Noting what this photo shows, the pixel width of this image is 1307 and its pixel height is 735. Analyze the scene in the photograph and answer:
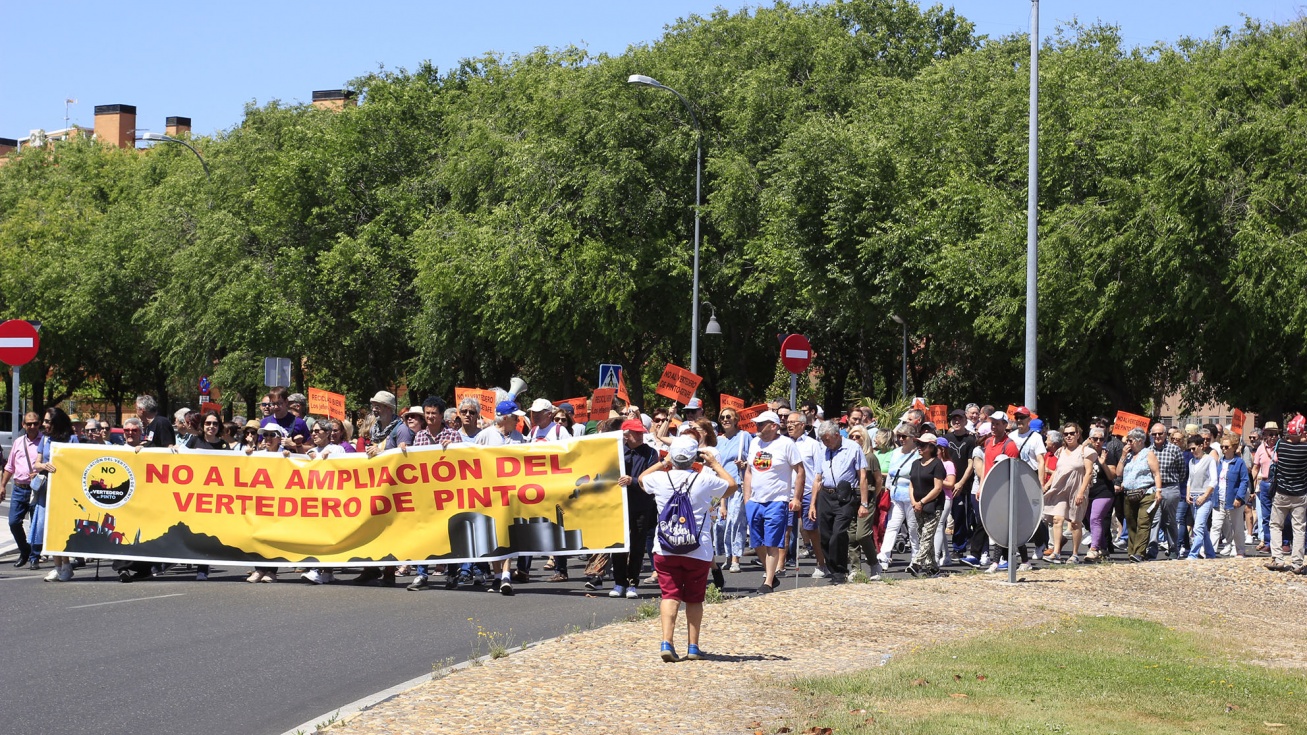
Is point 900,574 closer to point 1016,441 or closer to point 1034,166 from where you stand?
point 1016,441

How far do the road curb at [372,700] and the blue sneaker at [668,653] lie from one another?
3.56 ft

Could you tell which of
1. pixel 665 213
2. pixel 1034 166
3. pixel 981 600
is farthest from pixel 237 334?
pixel 981 600

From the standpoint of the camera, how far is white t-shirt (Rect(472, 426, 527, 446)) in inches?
620

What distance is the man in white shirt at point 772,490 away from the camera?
50.5 feet

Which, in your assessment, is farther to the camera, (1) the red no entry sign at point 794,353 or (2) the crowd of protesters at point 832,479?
(1) the red no entry sign at point 794,353

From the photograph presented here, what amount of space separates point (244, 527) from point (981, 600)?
766 centimetres

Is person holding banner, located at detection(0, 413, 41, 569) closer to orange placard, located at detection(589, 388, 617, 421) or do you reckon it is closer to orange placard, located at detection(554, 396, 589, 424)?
orange placard, located at detection(589, 388, 617, 421)

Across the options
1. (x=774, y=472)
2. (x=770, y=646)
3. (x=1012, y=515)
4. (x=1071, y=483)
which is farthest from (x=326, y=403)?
(x=770, y=646)

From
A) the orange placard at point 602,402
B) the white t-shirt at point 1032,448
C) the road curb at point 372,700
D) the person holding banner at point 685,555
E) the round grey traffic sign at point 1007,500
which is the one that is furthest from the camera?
the orange placard at point 602,402

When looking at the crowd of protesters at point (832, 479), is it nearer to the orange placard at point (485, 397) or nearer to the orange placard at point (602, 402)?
the orange placard at point (602, 402)

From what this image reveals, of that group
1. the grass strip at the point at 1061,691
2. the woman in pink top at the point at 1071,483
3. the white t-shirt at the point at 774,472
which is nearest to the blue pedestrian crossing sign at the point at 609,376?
the woman in pink top at the point at 1071,483

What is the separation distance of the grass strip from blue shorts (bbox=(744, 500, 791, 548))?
12.2 feet

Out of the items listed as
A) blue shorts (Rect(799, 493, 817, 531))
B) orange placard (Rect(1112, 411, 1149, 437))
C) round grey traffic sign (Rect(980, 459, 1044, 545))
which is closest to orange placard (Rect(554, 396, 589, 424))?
blue shorts (Rect(799, 493, 817, 531))

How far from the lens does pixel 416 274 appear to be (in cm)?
4972
